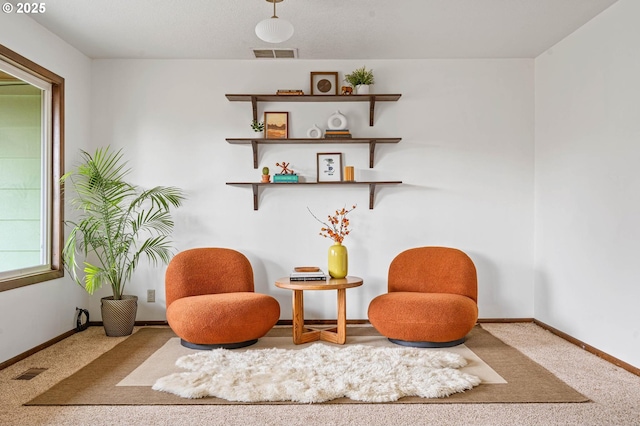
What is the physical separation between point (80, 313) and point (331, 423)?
119 inches

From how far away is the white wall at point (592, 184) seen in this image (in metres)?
3.40

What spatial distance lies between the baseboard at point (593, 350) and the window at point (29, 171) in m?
4.25

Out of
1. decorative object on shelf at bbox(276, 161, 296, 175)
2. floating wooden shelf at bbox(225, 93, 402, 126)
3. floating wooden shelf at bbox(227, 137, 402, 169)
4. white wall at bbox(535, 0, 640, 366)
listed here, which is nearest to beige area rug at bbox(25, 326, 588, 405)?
white wall at bbox(535, 0, 640, 366)

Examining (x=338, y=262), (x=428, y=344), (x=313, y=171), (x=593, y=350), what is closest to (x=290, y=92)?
(x=313, y=171)

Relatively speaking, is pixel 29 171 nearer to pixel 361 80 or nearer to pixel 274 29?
pixel 274 29

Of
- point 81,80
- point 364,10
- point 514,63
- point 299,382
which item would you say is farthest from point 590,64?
point 81,80

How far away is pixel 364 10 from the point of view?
3701 millimetres

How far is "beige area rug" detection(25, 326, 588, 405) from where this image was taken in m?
2.75

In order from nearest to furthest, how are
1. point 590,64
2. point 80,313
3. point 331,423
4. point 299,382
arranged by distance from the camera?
point 331,423
point 299,382
point 590,64
point 80,313

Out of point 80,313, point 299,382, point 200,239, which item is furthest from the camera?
point 200,239

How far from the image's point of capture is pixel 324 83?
483 cm

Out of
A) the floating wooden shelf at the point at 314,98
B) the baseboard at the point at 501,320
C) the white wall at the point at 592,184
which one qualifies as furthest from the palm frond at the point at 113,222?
the white wall at the point at 592,184

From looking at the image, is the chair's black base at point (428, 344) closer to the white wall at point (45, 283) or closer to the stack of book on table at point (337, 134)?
the stack of book on table at point (337, 134)

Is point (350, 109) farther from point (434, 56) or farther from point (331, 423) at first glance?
point (331, 423)
